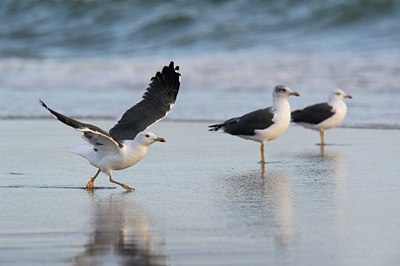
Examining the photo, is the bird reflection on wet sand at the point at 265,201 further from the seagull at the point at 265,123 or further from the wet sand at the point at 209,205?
the seagull at the point at 265,123

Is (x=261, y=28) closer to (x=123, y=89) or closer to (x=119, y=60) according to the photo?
(x=119, y=60)

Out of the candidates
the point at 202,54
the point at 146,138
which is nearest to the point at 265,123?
the point at 146,138

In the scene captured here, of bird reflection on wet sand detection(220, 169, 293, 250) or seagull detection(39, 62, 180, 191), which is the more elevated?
seagull detection(39, 62, 180, 191)

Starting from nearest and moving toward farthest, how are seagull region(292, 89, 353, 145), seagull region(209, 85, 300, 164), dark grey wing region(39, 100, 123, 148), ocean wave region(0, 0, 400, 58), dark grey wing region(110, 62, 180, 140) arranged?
dark grey wing region(39, 100, 123, 148), dark grey wing region(110, 62, 180, 140), seagull region(209, 85, 300, 164), seagull region(292, 89, 353, 145), ocean wave region(0, 0, 400, 58)

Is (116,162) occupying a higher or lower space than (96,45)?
lower

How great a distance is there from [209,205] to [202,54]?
1363cm

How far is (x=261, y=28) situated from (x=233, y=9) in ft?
9.16

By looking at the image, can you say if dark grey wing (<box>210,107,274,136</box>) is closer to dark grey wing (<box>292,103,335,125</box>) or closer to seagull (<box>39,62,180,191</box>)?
seagull (<box>39,62,180,191</box>)

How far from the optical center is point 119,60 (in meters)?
21.0

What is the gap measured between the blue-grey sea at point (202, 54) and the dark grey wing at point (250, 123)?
215cm

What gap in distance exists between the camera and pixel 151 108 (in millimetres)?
9492

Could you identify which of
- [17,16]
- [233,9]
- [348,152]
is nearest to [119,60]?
[233,9]

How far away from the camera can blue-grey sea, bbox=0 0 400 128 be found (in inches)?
577

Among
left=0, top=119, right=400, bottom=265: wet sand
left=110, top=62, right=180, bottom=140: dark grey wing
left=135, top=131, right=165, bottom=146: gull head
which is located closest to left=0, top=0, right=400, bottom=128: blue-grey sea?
left=0, top=119, right=400, bottom=265: wet sand
